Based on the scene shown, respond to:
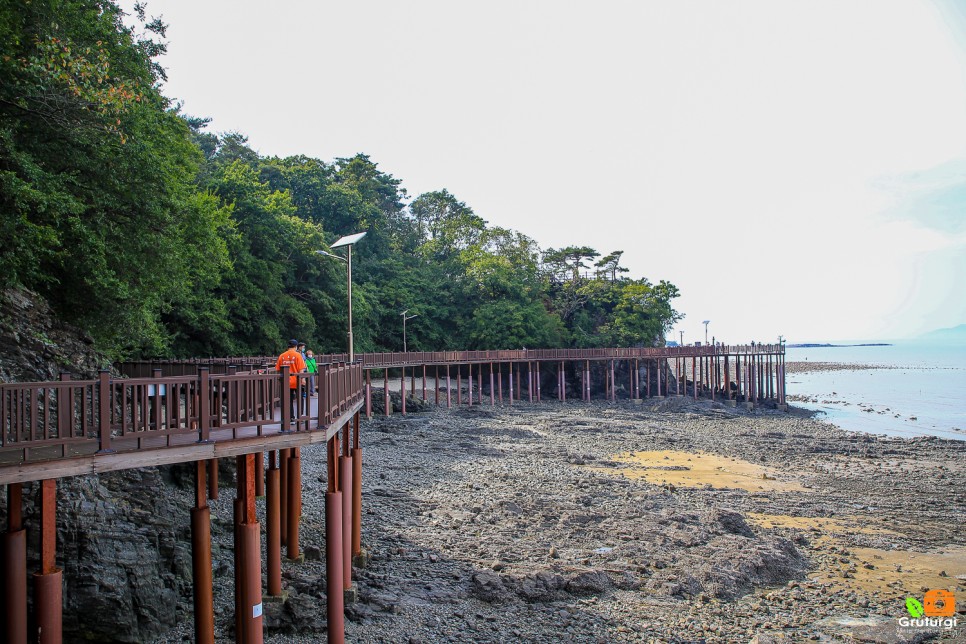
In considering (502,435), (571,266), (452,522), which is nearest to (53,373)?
(452,522)

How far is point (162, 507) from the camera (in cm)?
1152

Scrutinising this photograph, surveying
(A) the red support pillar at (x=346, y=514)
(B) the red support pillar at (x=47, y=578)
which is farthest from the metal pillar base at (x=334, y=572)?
(B) the red support pillar at (x=47, y=578)

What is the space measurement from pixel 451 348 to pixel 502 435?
2569 cm

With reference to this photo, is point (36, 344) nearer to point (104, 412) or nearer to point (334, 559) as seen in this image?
point (104, 412)

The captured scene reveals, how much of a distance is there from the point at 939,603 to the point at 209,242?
21.2m

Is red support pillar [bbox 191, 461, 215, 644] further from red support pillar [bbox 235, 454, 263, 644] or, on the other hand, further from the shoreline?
the shoreline

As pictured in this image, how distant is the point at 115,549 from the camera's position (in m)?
9.30

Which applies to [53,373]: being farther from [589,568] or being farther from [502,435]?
[502,435]

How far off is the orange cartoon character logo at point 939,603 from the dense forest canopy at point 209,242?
17.9m

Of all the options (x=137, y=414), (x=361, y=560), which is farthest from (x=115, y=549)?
(x=361, y=560)

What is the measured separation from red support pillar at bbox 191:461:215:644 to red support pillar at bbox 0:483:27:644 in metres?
1.71

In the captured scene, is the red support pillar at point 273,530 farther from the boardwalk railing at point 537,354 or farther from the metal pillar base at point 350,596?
the boardwalk railing at point 537,354

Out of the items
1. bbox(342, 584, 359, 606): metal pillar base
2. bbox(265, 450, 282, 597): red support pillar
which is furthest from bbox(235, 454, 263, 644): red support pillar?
bbox(342, 584, 359, 606): metal pillar base

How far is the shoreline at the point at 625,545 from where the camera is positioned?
1009 centimetres
